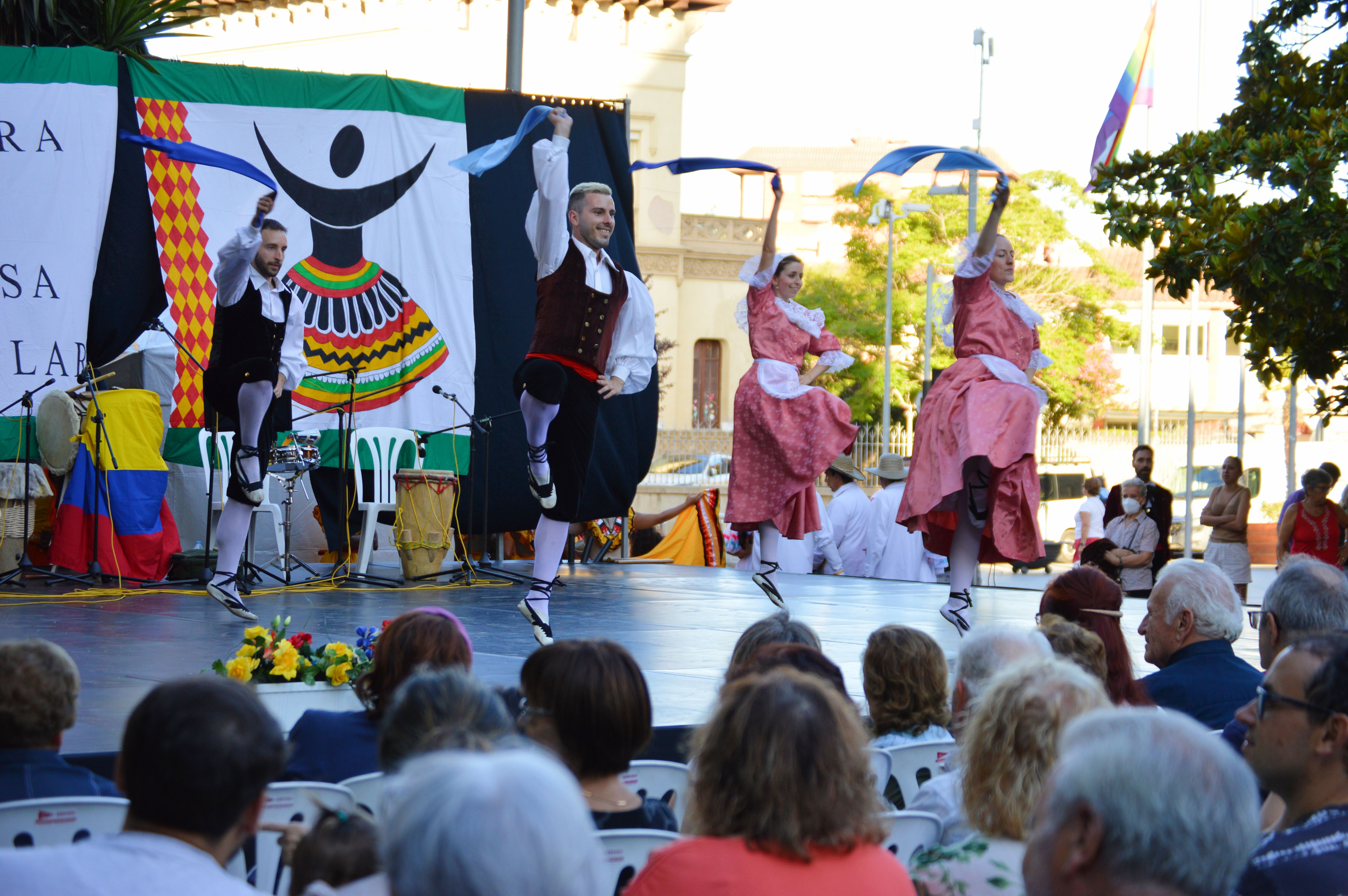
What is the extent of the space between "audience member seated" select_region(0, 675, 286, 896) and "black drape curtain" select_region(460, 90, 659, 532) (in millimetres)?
7855

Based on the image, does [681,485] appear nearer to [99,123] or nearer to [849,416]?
[99,123]

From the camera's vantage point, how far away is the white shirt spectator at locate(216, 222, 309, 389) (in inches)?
229

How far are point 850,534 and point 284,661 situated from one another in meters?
7.59

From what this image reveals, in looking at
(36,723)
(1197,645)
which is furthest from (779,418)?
(36,723)

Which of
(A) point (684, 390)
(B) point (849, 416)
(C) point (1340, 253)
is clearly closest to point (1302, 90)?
(C) point (1340, 253)

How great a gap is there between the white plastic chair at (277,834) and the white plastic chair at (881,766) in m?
0.96

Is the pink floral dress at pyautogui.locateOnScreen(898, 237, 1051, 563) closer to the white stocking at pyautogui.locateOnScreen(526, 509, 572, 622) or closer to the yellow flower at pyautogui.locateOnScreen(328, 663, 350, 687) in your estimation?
the white stocking at pyautogui.locateOnScreen(526, 509, 572, 622)

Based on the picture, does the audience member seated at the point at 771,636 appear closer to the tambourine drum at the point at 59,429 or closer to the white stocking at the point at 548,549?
the white stocking at the point at 548,549

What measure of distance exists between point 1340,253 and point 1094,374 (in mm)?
25582

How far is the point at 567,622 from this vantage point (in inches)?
249

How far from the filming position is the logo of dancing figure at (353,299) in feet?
31.0

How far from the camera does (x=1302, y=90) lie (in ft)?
22.9

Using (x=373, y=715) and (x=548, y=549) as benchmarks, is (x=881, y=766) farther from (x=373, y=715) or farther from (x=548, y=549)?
(x=548, y=549)

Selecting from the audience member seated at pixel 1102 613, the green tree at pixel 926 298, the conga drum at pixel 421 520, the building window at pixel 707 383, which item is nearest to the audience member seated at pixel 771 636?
the audience member seated at pixel 1102 613
